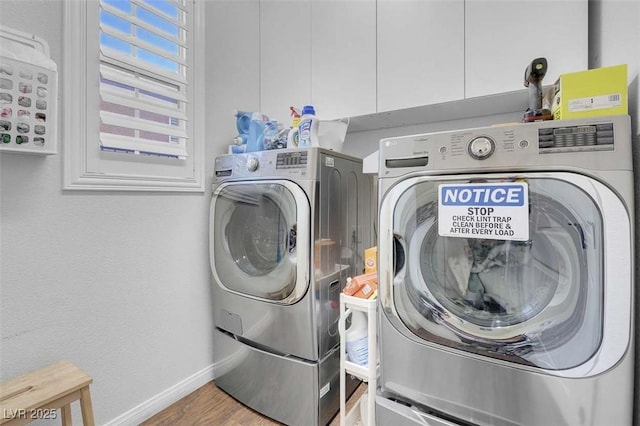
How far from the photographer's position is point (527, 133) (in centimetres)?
81

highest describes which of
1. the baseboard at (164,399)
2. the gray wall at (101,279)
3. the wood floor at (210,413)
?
the gray wall at (101,279)

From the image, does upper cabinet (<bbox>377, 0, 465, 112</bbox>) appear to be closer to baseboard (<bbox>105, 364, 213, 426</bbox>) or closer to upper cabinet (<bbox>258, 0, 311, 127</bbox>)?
upper cabinet (<bbox>258, 0, 311, 127</bbox>)

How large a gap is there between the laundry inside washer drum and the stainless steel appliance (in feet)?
1.67

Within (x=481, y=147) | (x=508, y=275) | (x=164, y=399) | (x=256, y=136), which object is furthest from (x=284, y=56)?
(x=164, y=399)

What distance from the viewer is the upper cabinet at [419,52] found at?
4.51ft

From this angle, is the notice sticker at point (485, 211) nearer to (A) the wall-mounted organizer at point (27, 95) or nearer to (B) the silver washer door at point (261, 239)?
(B) the silver washer door at point (261, 239)

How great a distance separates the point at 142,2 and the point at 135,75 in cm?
37

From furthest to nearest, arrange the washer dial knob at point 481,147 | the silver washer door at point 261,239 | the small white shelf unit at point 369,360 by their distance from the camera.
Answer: the silver washer door at point 261,239
the small white shelf unit at point 369,360
the washer dial knob at point 481,147

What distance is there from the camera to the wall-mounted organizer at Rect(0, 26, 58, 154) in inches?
38.6

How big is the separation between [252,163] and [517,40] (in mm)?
1321

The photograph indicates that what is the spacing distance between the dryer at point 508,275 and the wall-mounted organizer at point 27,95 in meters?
1.26

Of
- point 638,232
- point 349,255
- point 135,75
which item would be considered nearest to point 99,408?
point 349,255

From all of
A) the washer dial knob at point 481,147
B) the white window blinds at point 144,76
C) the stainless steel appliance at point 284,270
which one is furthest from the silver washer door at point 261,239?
the washer dial knob at point 481,147

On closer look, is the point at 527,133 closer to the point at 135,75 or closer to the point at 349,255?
the point at 349,255
